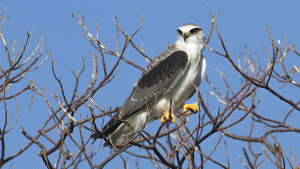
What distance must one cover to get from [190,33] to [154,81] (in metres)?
0.92

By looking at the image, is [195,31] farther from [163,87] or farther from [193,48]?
[163,87]

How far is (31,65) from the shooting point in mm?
5301

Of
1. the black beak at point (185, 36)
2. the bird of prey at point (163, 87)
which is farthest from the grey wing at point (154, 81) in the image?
the black beak at point (185, 36)

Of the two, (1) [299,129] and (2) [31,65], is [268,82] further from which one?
(2) [31,65]

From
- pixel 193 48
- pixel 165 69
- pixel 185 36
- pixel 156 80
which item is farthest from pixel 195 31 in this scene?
pixel 156 80

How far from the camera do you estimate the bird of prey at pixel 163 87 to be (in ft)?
19.4

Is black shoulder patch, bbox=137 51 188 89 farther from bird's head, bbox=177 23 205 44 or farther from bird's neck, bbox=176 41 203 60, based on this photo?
bird's head, bbox=177 23 205 44

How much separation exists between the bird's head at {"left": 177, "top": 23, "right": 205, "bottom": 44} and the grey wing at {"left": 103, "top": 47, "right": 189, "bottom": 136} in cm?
28

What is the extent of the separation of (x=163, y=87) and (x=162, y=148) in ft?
3.82

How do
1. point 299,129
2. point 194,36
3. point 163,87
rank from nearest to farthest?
point 299,129 < point 163,87 < point 194,36

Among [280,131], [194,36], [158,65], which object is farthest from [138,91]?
[280,131]

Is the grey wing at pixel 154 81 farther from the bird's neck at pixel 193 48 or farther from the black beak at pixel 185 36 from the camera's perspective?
the black beak at pixel 185 36

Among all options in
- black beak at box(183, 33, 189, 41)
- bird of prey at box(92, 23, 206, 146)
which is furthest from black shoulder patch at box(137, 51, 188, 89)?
black beak at box(183, 33, 189, 41)

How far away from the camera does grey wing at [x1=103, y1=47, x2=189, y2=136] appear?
5898 mm
